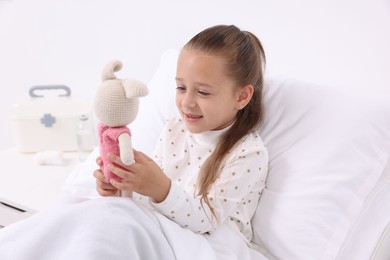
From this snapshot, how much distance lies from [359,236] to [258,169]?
0.24 meters

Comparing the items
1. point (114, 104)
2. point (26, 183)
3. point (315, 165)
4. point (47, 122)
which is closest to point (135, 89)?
point (114, 104)

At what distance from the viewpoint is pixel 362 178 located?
1.02m

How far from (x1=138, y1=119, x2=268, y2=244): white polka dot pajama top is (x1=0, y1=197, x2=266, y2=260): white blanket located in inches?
2.2

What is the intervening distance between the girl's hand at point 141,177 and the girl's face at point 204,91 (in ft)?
0.55

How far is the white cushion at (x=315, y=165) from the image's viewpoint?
1014 mm

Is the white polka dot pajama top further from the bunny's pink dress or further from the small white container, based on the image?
the small white container

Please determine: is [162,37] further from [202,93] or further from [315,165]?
[315,165]

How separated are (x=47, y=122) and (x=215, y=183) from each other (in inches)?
32.9

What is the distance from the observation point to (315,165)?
41.8 inches

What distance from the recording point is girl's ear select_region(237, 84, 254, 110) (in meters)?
1.09

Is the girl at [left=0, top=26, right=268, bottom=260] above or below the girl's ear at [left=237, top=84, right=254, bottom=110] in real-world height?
below

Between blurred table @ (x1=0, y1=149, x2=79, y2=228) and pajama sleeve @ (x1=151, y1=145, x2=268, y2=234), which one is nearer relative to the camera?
pajama sleeve @ (x1=151, y1=145, x2=268, y2=234)

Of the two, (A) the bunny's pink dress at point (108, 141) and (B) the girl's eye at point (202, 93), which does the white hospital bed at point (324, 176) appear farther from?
(A) the bunny's pink dress at point (108, 141)

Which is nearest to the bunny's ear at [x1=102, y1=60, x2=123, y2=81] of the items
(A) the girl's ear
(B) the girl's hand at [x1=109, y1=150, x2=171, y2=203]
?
(B) the girl's hand at [x1=109, y1=150, x2=171, y2=203]
